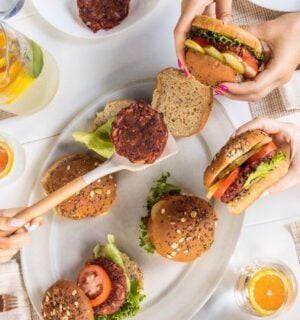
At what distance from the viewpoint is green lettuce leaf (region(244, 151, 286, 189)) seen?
Answer: 1473 mm

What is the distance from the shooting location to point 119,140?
64.4 inches

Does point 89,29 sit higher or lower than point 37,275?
higher

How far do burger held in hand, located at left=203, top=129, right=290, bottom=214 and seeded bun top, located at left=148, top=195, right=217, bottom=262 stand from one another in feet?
0.51

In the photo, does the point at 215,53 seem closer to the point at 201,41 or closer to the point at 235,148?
the point at 201,41

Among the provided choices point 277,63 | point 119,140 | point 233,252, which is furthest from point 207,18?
point 233,252

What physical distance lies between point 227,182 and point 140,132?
27 cm

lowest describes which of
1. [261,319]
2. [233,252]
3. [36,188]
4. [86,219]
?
[261,319]

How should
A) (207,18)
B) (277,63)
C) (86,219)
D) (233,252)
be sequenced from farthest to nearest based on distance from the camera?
(86,219)
(233,252)
(277,63)
(207,18)

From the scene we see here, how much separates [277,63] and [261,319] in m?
0.71

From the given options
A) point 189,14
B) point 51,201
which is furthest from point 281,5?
point 51,201

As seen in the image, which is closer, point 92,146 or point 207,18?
point 207,18

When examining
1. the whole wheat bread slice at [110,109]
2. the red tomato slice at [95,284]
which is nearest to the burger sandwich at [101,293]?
the red tomato slice at [95,284]

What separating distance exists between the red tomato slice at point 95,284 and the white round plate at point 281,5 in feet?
2.80

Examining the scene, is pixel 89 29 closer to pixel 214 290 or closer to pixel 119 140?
pixel 119 140
